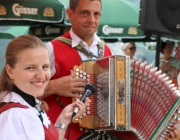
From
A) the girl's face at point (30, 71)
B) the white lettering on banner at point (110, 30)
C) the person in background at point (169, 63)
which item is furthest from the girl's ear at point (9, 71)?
the white lettering on banner at point (110, 30)

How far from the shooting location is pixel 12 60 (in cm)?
202

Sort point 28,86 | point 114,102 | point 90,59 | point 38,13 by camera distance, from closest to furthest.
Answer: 1. point 28,86
2. point 114,102
3. point 90,59
4. point 38,13

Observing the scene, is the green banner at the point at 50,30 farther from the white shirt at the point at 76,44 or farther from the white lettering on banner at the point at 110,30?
the white shirt at the point at 76,44

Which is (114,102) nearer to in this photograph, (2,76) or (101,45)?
(101,45)

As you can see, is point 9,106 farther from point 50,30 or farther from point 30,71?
point 50,30

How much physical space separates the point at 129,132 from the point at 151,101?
255 mm

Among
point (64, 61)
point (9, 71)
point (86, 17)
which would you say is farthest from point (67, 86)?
point (9, 71)

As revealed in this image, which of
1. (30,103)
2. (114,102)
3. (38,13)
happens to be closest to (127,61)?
(114,102)

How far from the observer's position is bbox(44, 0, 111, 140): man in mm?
2898

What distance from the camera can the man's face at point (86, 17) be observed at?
2977 mm

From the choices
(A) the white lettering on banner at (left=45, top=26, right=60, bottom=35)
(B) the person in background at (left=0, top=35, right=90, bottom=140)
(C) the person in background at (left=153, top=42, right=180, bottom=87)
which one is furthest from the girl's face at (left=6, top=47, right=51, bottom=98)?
(A) the white lettering on banner at (left=45, top=26, right=60, bottom=35)

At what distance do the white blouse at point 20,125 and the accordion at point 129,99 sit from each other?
0.93 metres

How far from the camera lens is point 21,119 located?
187cm

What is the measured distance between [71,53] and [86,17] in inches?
10.3
